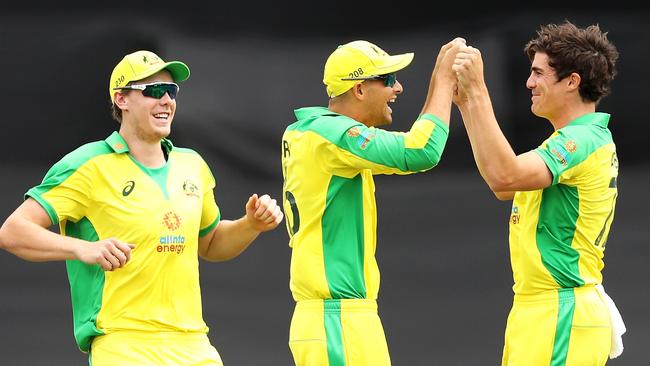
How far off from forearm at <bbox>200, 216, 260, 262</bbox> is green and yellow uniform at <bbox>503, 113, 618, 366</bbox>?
109 centimetres

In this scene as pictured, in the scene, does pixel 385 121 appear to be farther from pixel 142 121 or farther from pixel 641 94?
pixel 641 94

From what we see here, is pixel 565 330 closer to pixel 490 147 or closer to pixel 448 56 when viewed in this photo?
pixel 490 147

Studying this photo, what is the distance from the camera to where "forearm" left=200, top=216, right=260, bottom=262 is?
203 inches

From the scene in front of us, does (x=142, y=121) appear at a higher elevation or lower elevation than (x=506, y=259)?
higher

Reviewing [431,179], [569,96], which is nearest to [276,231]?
[431,179]

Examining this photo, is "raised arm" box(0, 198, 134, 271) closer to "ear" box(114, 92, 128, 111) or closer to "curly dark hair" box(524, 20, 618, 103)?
"ear" box(114, 92, 128, 111)

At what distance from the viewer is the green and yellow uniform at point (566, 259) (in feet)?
16.8

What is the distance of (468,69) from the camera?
5.04 meters

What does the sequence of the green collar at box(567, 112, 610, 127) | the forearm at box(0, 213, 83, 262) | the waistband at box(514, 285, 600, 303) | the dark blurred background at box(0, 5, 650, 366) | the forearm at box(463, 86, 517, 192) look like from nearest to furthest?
the forearm at box(0, 213, 83, 262)
the forearm at box(463, 86, 517, 192)
the waistband at box(514, 285, 600, 303)
the green collar at box(567, 112, 610, 127)
the dark blurred background at box(0, 5, 650, 366)

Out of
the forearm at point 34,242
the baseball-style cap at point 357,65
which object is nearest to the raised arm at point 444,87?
the baseball-style cap at point 357,65

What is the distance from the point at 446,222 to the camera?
7.34 metres

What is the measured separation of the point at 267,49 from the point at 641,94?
2.12 metres

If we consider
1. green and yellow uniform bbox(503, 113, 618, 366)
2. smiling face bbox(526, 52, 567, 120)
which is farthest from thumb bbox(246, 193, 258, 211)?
smiling face bbox(526, 52, 567, 120)

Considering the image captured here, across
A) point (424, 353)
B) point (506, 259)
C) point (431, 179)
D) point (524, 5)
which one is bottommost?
point (424, 353)
